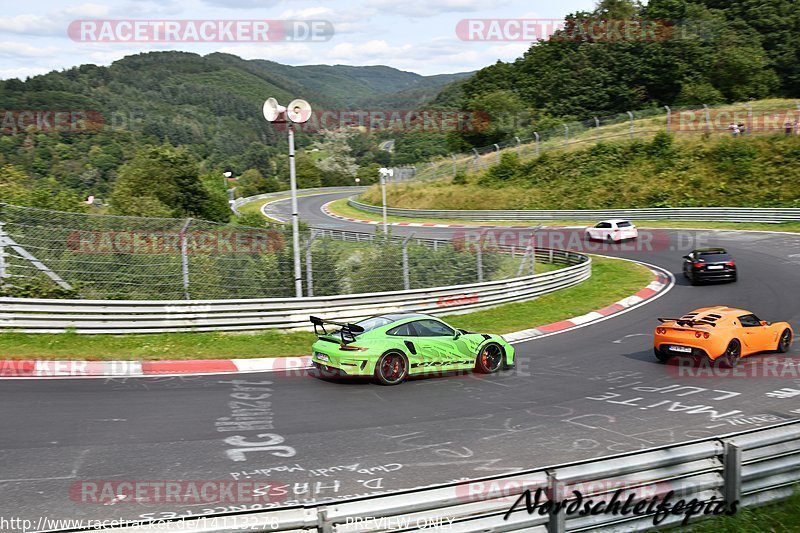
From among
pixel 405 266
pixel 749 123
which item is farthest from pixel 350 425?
pixel 749 123

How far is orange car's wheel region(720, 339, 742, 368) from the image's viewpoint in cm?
1373

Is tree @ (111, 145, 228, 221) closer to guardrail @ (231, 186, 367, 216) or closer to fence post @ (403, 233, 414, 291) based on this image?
fence post @ (403, 233, 414, 291)

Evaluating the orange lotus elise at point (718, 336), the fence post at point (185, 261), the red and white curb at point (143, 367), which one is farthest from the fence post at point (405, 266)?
the orange lotus elise at point (718, 336)

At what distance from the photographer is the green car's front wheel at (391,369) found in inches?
503

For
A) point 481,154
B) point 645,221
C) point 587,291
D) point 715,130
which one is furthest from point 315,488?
point 481,154

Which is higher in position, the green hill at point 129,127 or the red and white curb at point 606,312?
the green hill at point 129,127

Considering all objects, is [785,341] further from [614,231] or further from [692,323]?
[614,231]

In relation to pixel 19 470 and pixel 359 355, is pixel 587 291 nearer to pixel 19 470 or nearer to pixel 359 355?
pixel 359 355

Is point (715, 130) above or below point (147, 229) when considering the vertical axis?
above

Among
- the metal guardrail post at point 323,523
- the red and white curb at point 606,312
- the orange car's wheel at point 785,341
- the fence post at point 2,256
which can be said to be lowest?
the red and white curb at point 606,312

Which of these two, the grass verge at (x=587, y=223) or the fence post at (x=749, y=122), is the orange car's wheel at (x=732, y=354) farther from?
the fence post at (x=749, y=122)

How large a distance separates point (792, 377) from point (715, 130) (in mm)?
44032

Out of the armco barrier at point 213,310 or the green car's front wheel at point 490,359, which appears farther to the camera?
the armco barrier at point 213,310

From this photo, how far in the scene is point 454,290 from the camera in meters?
19.8
